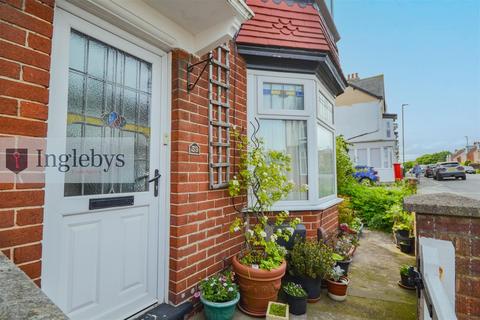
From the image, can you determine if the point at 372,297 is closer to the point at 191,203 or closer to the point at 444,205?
the point at 444,205

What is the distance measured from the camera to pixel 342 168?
6.14 meters

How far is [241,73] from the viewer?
125 inches

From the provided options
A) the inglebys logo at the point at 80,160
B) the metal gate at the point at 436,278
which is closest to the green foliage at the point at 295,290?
the metal gate at the point at 436,278

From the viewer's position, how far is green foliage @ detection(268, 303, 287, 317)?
2.14 metres

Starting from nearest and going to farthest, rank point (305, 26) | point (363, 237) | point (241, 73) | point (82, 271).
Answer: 1. point (82, 271)
2. point (241, 73)
3. point (305, 26)
4. point (363, 237)

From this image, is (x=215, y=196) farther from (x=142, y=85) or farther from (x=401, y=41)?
(x=401, y=41)

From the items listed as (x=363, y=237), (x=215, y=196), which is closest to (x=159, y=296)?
(x=215, y=196)

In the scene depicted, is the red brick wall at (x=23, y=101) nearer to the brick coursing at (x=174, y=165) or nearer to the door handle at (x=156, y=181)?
the brick coursing at (x=174, y=165)

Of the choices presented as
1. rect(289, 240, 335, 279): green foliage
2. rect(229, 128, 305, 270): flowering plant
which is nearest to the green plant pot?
rect(229, 128, 305, 270): flowering plant

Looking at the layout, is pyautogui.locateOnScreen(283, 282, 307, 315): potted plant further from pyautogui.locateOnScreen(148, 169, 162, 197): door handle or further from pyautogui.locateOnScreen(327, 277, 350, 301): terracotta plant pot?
pyautogui.locateOnScreen(148, 169, 162, 197): door handle

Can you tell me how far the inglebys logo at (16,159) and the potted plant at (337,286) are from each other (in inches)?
115

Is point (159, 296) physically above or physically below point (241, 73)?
below

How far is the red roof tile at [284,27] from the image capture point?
318 cm

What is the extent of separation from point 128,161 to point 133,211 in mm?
423
